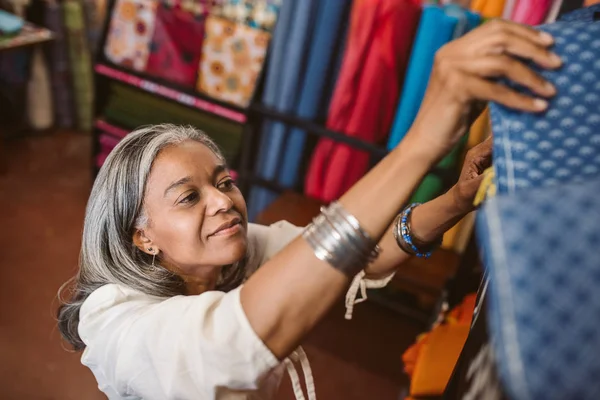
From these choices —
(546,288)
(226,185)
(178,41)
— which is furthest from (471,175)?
(178,41)

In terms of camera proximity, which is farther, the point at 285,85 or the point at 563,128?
the point at 285,85

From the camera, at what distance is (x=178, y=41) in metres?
2.67

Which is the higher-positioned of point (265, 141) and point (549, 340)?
point (549, 340)

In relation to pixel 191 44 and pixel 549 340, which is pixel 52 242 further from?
pixel 549 340

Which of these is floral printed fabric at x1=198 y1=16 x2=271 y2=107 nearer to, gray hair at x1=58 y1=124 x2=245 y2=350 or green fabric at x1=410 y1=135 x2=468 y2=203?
green fabric at x1=410 y1=135 x2=468 y2=203

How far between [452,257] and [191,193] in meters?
1.61

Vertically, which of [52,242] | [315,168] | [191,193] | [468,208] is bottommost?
[52,242]

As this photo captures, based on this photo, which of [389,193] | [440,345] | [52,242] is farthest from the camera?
[52,242]

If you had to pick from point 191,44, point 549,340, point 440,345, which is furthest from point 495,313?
point 191,44

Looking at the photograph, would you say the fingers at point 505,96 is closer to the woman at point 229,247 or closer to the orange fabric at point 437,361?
the woman at point 229,247

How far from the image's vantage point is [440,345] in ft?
5.47

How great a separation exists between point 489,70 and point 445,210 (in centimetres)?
40

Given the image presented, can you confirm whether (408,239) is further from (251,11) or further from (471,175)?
(251,11)

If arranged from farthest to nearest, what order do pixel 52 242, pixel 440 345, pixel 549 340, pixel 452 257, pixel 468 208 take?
pixel 52 242
pixel 452 257
pixel 440 345
pixel 468 208
pixel 549 340
